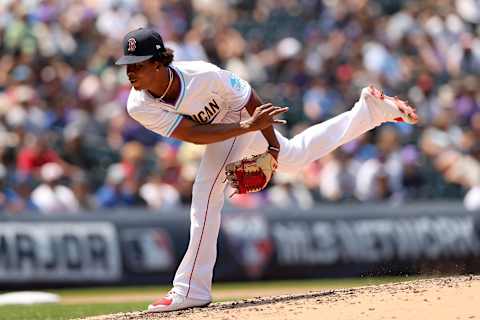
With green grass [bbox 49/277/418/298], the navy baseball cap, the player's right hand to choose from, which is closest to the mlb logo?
the navy baseball cap

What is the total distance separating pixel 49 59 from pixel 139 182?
2.43 metres

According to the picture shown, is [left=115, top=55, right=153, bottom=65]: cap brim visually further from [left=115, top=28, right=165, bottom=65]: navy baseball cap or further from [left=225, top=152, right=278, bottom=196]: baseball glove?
[left=225, top=152, right=278, bottom=196]: baseball glove

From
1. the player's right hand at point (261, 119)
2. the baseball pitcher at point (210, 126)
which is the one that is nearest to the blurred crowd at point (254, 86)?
the baseball pitcher at point (210, 126)

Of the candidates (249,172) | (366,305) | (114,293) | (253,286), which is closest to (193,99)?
(249,172)

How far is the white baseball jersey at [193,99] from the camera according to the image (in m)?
7.02

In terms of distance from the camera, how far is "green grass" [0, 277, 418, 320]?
9.07 m

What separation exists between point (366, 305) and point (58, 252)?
20.4ft

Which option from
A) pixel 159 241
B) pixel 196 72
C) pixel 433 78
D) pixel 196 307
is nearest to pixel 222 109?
pixel 196 72

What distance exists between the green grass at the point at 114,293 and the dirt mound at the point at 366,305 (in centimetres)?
154

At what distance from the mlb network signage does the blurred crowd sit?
0.36 meters

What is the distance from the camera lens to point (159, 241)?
12578mm

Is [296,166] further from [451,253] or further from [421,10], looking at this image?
[421,10]

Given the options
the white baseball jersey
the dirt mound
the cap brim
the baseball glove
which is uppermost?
the cap brim

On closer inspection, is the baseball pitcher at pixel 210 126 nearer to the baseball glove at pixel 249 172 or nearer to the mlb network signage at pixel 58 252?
the baseball glove at pixel 249 172
